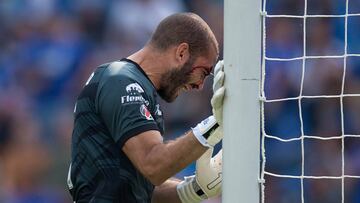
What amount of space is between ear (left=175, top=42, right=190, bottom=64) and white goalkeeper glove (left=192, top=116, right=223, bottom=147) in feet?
1.75

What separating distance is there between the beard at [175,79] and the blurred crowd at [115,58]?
2149mm

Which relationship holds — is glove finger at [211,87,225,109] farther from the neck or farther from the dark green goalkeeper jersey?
the neck

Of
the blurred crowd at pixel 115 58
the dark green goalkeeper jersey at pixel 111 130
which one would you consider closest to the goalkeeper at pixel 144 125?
the dark green goalkeeper jersey at pixel 111 130

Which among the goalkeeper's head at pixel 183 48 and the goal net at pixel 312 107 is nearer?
the goalkeeper's head at pixel 183 48

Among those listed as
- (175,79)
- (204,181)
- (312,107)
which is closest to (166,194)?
(204,181)

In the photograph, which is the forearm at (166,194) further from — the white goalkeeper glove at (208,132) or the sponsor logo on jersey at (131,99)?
the white goalkeeper glove at (208,132)

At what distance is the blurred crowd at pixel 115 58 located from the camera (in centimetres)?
577

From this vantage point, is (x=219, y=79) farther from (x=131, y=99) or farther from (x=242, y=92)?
(x=131, y=99)

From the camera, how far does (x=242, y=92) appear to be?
2.93 meters

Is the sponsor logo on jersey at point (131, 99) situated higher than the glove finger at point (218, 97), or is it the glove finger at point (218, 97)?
the glove finger at point (218, 97)

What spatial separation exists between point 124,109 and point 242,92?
57cm

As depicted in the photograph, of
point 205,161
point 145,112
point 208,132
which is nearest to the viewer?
point 208,132

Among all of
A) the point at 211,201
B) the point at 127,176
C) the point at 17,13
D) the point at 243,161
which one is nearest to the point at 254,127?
the point at 243,161

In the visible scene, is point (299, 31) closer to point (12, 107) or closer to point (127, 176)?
point (12, 107)
